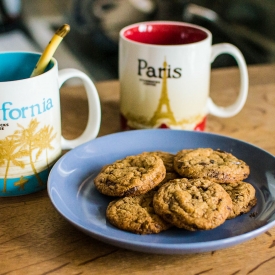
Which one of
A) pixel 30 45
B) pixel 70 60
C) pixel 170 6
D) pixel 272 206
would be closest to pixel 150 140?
pixel 272 206

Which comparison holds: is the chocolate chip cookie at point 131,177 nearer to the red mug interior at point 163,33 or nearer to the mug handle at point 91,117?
the mug handle at point 91,117

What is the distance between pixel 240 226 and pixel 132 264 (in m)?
0.14

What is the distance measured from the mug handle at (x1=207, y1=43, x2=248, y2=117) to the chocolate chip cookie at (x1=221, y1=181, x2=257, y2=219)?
0.92ft

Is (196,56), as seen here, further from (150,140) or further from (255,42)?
(255,42)

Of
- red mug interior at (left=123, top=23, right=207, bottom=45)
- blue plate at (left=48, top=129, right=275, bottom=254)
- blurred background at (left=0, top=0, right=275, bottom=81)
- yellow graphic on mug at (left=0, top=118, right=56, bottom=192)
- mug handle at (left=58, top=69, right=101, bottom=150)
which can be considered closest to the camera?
blue plate at (left=48, top=129, right=275, bottom=254)

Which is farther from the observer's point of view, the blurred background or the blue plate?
the blurred background

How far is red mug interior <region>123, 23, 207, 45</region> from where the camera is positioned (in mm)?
800

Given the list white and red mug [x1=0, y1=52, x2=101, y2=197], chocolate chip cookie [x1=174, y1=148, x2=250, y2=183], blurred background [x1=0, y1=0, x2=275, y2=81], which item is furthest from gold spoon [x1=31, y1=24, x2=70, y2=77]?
blurred background [x1=0, y1=0, x2=275, y2=81]

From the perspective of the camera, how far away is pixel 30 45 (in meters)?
1.73

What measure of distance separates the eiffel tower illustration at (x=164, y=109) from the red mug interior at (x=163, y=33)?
0.14 metres

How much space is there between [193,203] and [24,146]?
242 millimetres

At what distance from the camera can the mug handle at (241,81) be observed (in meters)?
0.77

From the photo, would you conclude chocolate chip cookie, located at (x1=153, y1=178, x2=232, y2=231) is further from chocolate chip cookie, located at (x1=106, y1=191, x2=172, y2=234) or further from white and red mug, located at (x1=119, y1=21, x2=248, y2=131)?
white and red mug, located at (x1=119, y1=21, x2=248, y2=131)

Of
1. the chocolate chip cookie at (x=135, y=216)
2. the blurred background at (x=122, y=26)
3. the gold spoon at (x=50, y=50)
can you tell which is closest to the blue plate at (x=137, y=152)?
the chocolate chip cookie at (x=135, y=216)
